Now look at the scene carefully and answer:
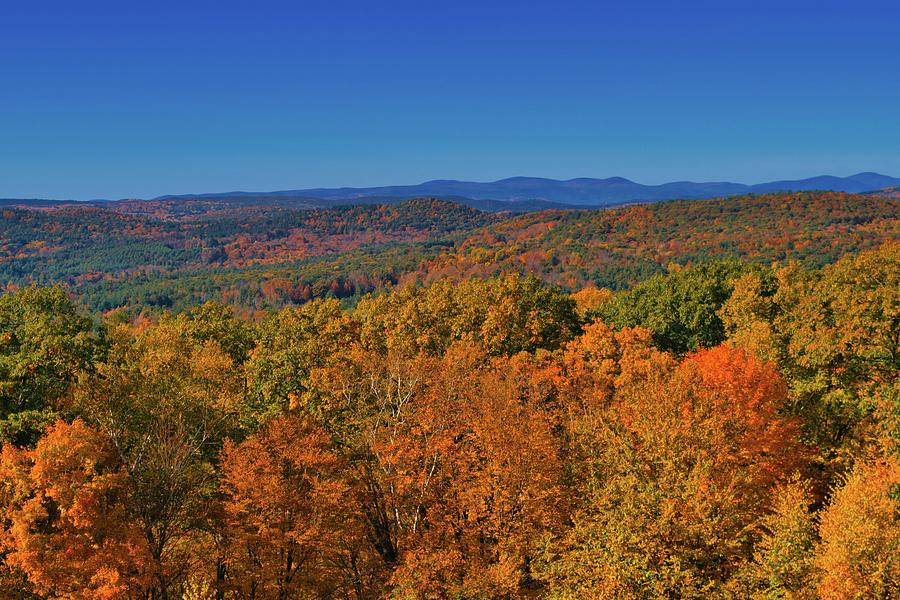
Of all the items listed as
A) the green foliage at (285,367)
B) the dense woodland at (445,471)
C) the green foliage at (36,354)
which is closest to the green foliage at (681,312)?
the dense woodland at (445,471)

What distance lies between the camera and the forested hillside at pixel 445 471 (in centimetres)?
2789

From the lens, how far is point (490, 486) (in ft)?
115

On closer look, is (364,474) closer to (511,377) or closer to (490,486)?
(490,486)

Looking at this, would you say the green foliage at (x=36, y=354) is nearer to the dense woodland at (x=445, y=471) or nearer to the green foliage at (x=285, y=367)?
the dense woodland at (x=445, y=471)

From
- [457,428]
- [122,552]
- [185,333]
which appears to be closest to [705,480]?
[457,428]

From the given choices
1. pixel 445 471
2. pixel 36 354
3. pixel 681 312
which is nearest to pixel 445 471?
pixel 445 471

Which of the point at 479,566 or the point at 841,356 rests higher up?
the point at 841,356

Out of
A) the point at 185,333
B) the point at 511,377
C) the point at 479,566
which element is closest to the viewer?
the point at 479,566

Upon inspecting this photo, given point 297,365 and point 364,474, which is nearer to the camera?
point 364,474

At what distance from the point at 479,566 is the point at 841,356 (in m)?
26.2

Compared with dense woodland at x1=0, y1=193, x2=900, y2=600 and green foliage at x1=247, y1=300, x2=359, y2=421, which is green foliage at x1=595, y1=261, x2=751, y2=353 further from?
green foliage at x1=247, y1=300, x2=359, y2=421

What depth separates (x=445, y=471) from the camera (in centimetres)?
3791

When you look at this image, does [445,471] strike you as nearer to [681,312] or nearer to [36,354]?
[36,354]

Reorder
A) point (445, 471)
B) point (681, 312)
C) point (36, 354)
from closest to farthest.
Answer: point (36, 354)
point (445, 471)
point (681, 312)
